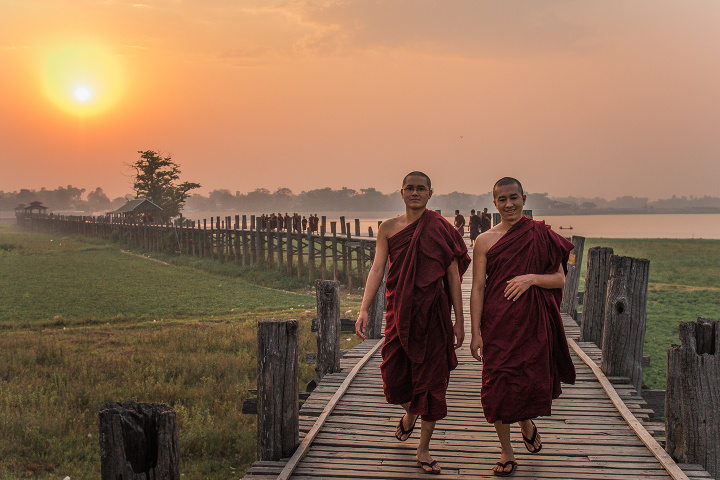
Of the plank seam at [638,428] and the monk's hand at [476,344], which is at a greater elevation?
the monk's hand at [476,344]

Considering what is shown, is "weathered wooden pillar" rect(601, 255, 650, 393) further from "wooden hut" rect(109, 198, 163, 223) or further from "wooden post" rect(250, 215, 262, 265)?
"wooden hut" rect(109, 198, 163, 223)

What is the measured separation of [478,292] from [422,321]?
A: 0.41 metres

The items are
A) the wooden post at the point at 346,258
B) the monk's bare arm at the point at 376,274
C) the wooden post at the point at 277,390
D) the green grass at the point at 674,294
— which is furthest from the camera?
the wooden post at the point at 346,258

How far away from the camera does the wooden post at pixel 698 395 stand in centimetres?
441

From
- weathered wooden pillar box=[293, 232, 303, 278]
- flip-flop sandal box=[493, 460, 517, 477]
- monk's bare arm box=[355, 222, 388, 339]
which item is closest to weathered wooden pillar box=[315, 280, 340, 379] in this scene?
monk's bare arm box=[355, 222, 388, 339]

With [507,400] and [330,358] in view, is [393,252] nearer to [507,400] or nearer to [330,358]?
[507,400]

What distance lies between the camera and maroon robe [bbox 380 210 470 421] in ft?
13.5

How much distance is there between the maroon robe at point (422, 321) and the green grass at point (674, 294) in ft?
26.0

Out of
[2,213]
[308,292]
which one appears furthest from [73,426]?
[2,213]

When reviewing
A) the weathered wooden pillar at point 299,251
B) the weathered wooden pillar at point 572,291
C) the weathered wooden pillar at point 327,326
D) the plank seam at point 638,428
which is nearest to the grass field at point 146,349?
the weathered wooden pillar at point 299,251

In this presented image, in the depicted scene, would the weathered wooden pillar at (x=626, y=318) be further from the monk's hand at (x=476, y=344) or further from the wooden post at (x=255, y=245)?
the wooden post at (x=255, y=245)

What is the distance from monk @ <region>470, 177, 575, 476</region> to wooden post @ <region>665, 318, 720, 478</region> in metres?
0.87

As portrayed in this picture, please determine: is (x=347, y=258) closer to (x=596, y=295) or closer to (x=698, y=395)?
(x=596, y=295)

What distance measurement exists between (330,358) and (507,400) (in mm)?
2949
